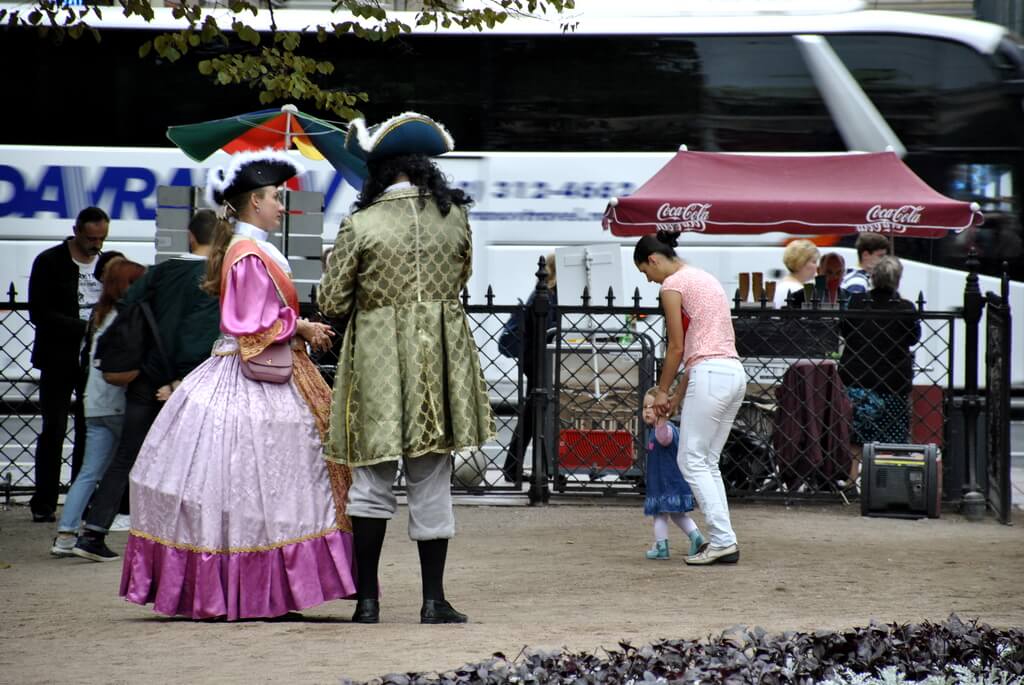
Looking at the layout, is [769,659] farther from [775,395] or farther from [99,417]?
[775,395]

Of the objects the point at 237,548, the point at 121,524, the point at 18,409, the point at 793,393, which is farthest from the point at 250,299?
the point at 18,409

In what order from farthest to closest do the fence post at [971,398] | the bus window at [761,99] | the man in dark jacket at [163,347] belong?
the bus window at [761,99] → the fence post at [971,398] → the man in dark jacket at [163,347]

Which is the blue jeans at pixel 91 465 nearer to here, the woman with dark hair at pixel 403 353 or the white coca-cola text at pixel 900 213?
the woman with dark hair at pixel 403 353

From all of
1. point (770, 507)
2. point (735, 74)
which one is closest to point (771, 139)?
point (735, 74)

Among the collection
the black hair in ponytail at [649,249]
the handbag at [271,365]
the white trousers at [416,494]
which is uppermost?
the black hair in ponytail at [649,249]

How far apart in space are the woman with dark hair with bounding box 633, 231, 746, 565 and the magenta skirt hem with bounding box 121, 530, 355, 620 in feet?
7.90

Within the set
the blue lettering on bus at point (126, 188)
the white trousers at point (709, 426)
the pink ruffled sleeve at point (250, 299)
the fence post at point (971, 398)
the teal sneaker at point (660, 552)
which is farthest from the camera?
the blue lettering on bus at point (126, 188)

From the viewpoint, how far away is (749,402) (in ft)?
33.8

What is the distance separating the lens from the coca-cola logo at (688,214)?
11.5 metres

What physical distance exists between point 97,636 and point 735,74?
1081 cm

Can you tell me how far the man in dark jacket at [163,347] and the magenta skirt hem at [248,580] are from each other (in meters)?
1.51

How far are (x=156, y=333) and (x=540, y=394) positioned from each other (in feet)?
11.2

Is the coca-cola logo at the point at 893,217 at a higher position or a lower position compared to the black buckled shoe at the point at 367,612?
higher

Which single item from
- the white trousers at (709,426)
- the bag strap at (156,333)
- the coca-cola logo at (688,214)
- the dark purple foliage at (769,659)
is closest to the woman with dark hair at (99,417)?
the bag strap at (156,333)
